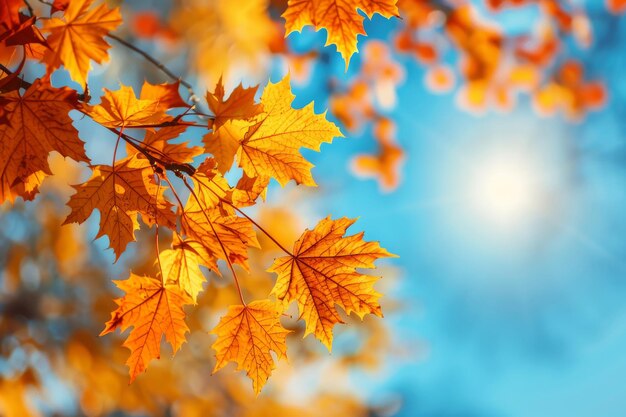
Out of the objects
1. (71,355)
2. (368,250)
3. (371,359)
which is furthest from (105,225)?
(371,359)

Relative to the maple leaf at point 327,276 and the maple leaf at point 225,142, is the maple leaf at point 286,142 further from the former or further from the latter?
the maple leaf at point 327,276

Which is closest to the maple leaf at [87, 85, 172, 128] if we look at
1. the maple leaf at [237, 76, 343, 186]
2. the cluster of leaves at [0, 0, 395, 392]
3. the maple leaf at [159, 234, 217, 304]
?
the cluster of leaves at [0, 0, 395, 392]

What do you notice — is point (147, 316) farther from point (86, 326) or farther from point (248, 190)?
point (86, 326)

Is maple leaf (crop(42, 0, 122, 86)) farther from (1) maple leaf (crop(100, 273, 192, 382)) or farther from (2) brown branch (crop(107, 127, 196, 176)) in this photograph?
(1) maple leaf (crop(100, 273, 192, 382))

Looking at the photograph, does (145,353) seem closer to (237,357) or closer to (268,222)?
(237,357)

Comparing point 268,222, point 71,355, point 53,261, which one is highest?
point 268,222

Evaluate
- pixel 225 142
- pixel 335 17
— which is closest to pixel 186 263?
pixel 225 142
